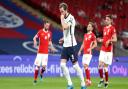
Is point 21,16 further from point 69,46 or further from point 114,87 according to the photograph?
point 69,46

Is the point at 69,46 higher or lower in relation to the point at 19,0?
lower

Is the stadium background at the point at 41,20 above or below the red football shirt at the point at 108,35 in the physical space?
above

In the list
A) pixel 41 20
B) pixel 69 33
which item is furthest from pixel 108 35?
pixel 41 20

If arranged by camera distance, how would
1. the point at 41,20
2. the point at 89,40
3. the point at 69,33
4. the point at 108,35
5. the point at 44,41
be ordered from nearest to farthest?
the point at 69,33
the point at 108,35
the point at 89,40
the point at 44,41
the point at 41,20

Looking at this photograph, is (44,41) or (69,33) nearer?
(69,33)

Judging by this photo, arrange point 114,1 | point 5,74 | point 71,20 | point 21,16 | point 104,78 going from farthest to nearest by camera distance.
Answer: point 114,1, point 21,16, point 5,74, point 104,78, point 71,20

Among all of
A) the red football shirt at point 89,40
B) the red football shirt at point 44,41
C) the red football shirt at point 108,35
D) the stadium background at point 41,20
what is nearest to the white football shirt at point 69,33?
the red football shirt at point 108,35

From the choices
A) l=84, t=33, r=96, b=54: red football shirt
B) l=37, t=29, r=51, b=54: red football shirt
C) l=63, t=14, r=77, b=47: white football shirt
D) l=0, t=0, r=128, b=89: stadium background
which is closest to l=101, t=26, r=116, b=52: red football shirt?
l=84, t=33, r=96, b=54: red football shirt

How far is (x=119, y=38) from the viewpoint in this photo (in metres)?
33.9

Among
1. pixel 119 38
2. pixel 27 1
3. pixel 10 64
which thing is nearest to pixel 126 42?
→ pixel 119 38

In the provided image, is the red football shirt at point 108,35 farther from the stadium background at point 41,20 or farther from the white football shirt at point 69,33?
the stadium background at point 41,20

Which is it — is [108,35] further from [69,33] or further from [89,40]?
[69,33]

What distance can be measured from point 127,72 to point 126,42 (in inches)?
293

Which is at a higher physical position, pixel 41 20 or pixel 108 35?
pixel 41 20
